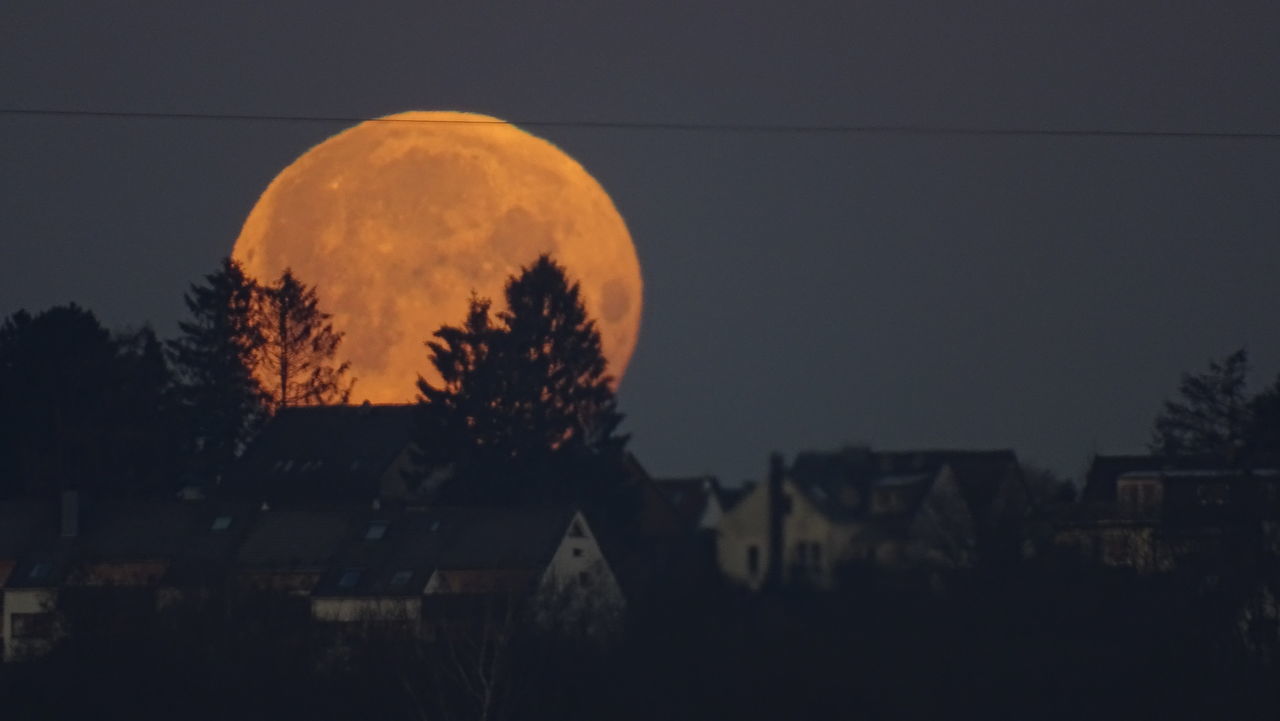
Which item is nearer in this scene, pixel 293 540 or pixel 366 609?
pixel 366 609

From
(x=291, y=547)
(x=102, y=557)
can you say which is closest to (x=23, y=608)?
(x=102, y=557)

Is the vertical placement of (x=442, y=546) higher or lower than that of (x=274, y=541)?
lower

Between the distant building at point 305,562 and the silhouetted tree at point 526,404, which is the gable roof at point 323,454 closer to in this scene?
the silhouetted tree at point 526,404

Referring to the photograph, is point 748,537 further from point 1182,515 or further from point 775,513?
point 1182,515

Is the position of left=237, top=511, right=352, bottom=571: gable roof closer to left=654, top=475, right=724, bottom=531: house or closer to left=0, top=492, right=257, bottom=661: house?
left=0, top=492, right=257, bottom=661: house

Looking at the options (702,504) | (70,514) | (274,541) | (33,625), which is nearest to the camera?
(702,504)

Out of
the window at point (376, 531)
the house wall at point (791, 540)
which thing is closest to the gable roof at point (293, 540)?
the window at point (376, 531)
